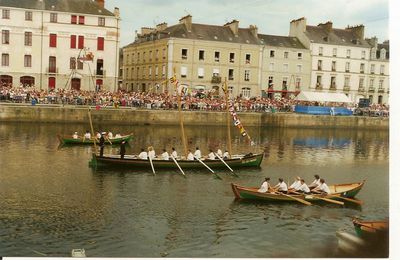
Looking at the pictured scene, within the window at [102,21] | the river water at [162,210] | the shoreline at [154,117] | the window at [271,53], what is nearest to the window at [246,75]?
the window at [271,53]

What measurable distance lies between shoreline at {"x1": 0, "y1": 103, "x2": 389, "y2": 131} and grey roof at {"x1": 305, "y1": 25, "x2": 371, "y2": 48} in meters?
5.92

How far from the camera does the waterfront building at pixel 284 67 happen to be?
16.0 metres

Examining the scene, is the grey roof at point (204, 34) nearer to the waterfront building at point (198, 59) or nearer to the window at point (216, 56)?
the waterfront building at point (198, 59)

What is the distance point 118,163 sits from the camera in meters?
16.4

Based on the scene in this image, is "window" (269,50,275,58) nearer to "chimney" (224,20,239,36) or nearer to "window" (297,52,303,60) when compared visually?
"window" (297,52,303,60)

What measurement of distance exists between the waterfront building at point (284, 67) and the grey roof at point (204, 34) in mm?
611

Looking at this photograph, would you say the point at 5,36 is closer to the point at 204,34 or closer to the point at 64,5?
the point at 64,5

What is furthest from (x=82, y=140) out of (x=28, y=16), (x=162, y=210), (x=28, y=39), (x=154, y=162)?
(x=162, y=210)

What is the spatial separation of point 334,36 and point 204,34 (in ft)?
16.0

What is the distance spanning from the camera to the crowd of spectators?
19.2 metres

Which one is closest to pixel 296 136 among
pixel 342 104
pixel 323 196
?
pixel 342 104

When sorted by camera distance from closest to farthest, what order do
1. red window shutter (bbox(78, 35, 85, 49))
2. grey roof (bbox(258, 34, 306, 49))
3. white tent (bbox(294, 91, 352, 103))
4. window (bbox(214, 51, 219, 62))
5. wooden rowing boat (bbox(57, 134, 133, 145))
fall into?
grey roof (bbox(258, 34, 306, 49)) < window (bbox(214, 51, 219, 62)) < red window shutter (bbox(78, 35, 85, 49)) < white tent (bbox(294, 91, 352, 103)) < wooden rowing boat (bbox(57, 134, 133, 145))

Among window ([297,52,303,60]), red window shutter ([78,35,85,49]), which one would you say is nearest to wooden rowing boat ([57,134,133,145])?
red window shutter ([78,35,85,49])

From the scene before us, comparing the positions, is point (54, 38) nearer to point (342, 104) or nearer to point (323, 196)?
point (323, 196)
